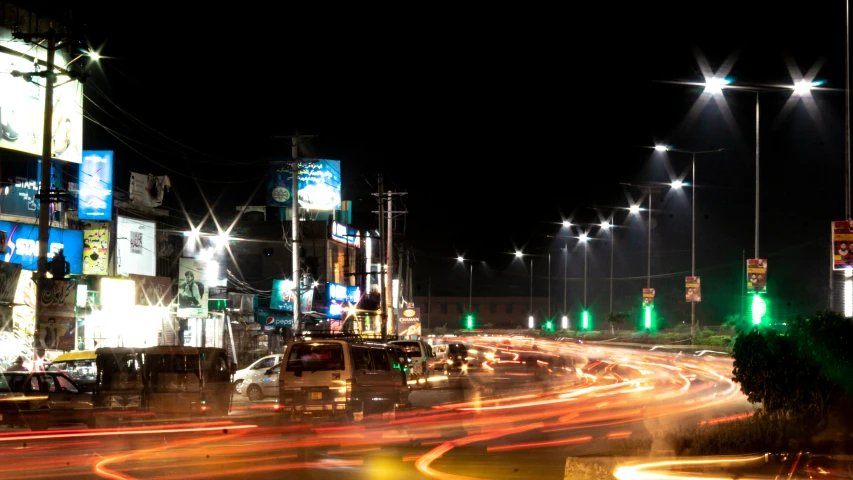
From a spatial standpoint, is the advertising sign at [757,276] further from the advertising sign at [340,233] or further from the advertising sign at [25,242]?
the advertising sign at [340,233]

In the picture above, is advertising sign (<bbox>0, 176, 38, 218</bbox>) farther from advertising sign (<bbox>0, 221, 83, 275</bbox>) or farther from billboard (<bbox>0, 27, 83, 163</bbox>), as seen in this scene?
billboard (<bbox>0, 27, 83, 163</bbox>)

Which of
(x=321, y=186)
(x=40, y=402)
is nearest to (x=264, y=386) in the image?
(x=40, y=402)

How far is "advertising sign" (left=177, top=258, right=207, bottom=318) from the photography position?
4777 centimetres

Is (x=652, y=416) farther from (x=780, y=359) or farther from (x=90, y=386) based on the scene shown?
(x=90, y=386)

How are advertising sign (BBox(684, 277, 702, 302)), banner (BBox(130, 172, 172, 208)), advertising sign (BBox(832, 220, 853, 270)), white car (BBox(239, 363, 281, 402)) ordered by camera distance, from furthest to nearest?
advertising sign (BBox(684, 277, 702, 302)) → banner (BBox(130, 172, 172, 208)) → white car (BBox(239, 363, 281, 402)) → advertising sign (BBox(832, 220, 853, 270))

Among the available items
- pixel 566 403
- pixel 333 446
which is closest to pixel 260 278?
pixel 566 403

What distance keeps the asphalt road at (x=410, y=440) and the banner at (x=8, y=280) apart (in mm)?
8848

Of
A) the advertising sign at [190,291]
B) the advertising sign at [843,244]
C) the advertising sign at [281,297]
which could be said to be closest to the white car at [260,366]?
the advertising sign at [190,291]

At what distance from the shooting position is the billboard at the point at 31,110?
34625 millimetres

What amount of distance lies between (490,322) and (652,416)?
426 feet

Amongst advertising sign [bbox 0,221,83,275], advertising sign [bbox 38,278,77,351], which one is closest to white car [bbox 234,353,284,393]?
advertising sign [bbox 38,278,77,351]

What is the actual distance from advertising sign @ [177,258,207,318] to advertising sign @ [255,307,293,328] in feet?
34.4

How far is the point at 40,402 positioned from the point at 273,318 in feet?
121

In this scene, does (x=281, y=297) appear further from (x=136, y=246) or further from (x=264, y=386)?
(x=264, y=386)
